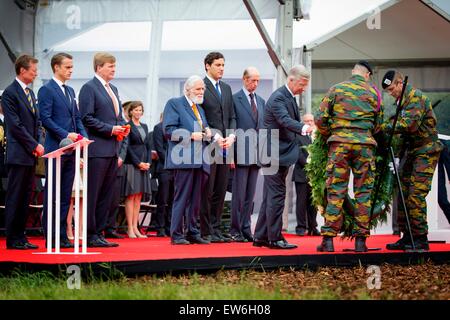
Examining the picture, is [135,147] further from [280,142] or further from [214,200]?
[280,142]

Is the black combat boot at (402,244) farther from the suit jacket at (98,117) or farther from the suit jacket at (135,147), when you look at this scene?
the suit jacket at (135,147)

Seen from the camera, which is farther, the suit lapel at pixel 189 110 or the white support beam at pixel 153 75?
the white support beam at pixel 153 75

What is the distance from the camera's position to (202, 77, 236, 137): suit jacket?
383 inches

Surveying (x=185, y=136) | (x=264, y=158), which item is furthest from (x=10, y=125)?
(x=264, y=158)

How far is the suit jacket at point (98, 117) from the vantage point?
28.5 feet

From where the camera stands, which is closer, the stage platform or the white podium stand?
the stage platform

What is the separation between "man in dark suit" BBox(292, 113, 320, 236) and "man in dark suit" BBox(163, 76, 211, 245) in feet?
11.0

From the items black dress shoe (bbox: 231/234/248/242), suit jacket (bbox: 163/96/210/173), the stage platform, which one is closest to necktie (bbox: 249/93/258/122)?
suit jacket (bbox: 163/96/210/173)

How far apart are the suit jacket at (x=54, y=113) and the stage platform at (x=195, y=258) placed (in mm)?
1092

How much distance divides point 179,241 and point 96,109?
168 cm

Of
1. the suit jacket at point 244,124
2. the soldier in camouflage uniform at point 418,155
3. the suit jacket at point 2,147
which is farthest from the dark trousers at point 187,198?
the suit jacket at point 2,147

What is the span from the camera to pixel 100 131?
28.5 feet

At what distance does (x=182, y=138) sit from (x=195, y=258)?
2.26 metres

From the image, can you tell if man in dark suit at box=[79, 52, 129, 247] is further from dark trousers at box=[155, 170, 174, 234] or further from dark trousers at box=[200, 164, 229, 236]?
dark trousers at box=[155, 170, 174, 234]
